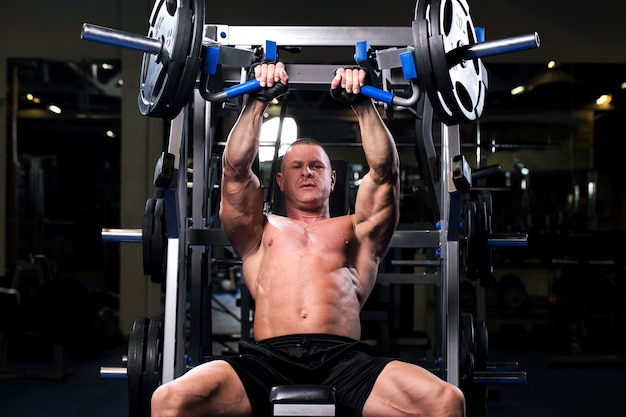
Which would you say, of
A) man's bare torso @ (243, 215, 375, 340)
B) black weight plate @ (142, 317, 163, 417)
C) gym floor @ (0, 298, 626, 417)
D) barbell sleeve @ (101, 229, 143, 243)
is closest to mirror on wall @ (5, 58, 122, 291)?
gym floor @ (0, 298, 626, 417)

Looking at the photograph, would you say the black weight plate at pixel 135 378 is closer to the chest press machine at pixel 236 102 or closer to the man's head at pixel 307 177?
the chest press machine at pixel 236 102

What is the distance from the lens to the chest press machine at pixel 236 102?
1.88 meters

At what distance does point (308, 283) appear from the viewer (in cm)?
232

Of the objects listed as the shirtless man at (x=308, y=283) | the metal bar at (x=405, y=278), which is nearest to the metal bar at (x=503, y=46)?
the shirtless man at (x=308, y=283)

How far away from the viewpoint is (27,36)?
18.5 ft

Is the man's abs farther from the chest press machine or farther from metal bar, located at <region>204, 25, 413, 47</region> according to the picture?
metal bar, located at <region>204, 25, 413, 47</region>

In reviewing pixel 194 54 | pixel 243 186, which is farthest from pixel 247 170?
pixel 194 54

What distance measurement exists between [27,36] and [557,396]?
4485 mm

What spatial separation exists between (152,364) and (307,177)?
0.82 metres

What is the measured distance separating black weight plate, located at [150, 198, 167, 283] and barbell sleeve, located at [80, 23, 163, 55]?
78 centimetres

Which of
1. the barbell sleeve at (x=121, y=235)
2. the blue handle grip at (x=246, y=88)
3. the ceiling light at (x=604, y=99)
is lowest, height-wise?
the barbell sleeve at (x=121, y=235)

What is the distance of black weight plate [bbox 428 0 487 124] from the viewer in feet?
6.11

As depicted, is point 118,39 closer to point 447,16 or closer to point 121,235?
point 447,16

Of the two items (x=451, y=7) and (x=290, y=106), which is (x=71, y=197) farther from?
(x=451, y=7)
